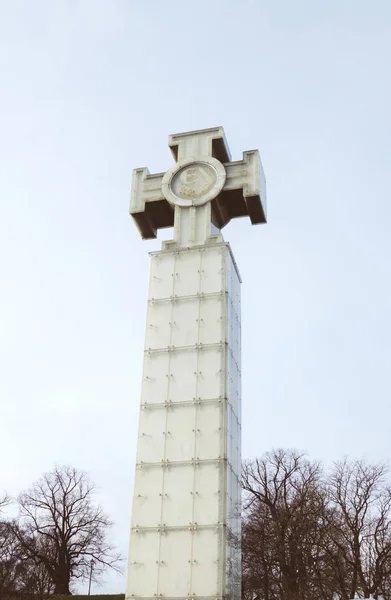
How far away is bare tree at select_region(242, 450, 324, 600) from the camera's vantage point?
42.2 meters

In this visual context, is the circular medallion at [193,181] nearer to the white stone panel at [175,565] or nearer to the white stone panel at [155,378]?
the white stone panel at [155,378]

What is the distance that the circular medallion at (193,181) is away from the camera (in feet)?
86.6

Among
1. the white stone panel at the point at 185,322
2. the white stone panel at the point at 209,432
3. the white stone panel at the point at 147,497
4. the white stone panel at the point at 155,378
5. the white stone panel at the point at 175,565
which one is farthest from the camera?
the white stone panel at the point at 185,322

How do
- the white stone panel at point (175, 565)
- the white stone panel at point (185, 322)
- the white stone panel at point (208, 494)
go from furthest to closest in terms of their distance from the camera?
1. the white stone panel at point (185, 322)
2. the white stone panel at point (208, 494)
3. the white stone panel at point (175, 565)

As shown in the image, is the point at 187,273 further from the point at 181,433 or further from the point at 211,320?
the point at 181,433

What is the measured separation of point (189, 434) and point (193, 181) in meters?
9.96

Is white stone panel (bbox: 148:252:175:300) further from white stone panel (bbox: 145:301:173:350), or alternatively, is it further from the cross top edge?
the cross top edge

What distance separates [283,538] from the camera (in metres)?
43.4

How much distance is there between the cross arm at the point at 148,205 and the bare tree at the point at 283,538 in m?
22.7

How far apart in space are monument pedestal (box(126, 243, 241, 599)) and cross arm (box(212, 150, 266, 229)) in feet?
8.03

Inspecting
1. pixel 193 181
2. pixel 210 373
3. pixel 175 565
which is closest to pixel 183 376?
pixel 210 373

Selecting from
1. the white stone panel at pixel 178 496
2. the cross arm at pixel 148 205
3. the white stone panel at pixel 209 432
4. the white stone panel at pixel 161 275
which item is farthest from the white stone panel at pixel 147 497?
the cross arm at pixel 148 205

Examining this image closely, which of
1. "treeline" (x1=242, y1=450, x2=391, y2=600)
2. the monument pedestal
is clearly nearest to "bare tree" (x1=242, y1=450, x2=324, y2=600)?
"treeline" (x1=242, y1=450, x2=391, y2=600)

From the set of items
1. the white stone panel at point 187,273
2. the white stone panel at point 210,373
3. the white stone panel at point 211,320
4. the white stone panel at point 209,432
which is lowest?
the white stone panel at point 209,432
